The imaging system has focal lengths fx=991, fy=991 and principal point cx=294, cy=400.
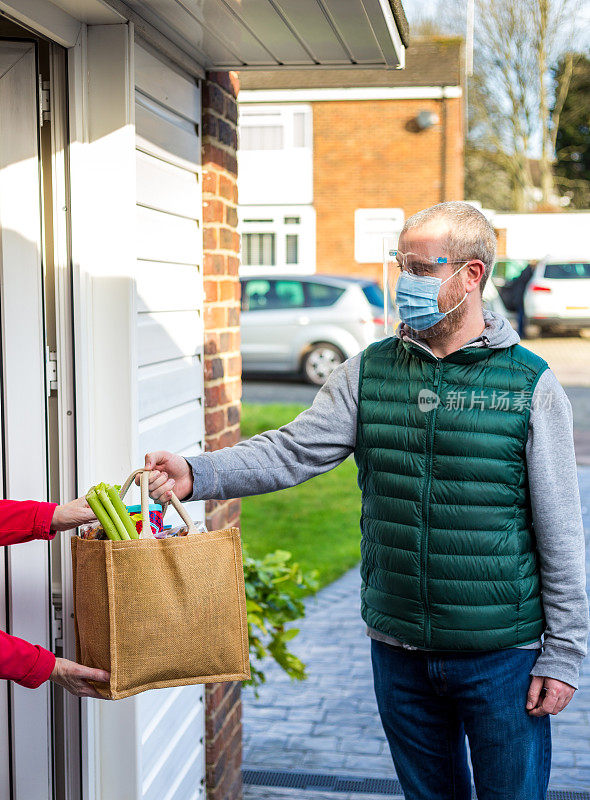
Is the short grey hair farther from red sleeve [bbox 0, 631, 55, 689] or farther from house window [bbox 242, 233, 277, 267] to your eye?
house window [bbox 242, 233, 277, 267]

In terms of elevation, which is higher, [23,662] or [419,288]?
[419,288]

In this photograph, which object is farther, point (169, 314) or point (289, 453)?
point (169, 314)

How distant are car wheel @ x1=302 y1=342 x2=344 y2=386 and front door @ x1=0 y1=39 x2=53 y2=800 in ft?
42.9

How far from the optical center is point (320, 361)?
52.3ft

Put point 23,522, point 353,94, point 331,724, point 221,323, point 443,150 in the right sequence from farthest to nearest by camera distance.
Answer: point 353,94, point 443,150, point 331,724, point 221,323, point 23,522

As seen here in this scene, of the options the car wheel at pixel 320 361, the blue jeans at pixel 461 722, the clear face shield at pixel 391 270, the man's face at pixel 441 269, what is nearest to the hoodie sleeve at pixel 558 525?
the blue jeans at pixel 461 722

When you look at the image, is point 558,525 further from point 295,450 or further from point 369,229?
point 369,229

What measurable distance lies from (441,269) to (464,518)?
0.62 m

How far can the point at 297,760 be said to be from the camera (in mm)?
4395

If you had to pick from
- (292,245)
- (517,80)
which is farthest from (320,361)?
(517,80)

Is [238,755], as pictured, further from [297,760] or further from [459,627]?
[459,627]

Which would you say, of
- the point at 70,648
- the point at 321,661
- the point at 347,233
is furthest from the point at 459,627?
the point at 347,233

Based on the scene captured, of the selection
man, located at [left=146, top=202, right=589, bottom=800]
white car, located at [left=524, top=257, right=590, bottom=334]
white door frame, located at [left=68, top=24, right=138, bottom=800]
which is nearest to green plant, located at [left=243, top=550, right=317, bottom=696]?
white door frame, located at [left=68, top=24, right=138, bottom=800]

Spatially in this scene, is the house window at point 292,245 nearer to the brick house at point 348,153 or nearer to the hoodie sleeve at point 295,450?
the brick house at point 348,153
